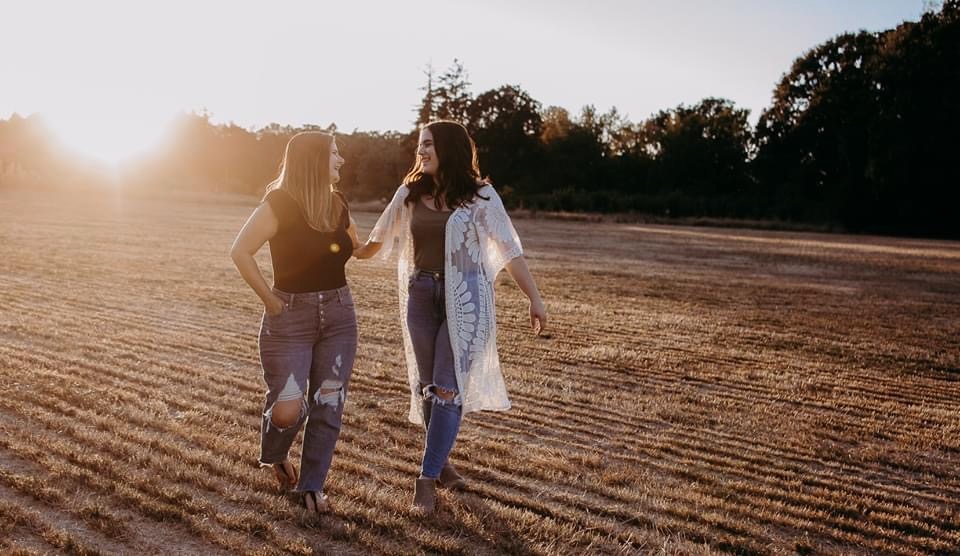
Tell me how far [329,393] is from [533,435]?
1941 millimetres

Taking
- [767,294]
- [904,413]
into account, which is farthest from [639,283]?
[904,413]

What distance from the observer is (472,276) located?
12.0ft

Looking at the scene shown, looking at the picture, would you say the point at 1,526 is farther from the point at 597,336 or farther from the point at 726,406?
the point at 597,336

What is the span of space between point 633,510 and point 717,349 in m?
4.98

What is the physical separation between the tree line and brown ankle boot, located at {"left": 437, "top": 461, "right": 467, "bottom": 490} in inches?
1712

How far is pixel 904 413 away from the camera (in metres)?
6.03

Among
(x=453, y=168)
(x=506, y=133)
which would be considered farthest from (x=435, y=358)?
(x=506, y=133)

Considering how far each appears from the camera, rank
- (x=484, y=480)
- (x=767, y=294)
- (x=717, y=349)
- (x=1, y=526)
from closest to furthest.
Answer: (x=1, y=526), (x=484, y=480), (x=717, y=349), (x=767, y=294)

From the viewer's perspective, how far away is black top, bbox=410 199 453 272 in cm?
364

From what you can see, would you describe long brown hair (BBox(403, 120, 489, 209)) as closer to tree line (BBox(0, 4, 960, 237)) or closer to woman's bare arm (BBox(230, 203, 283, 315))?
woman's bare arm (BBox(230, 203, 283, 315))

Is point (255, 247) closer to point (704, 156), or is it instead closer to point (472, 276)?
point (472, 276)

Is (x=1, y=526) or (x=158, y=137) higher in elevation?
(x=158, y=137)

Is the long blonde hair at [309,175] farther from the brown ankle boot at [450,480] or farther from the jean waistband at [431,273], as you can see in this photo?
the brown ankle boot at [450,480]

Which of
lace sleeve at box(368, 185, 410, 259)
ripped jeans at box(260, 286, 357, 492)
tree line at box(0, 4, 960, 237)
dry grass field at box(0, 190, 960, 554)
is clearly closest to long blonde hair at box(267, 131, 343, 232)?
ripped jeans at box(260, 286, 357, 492)
